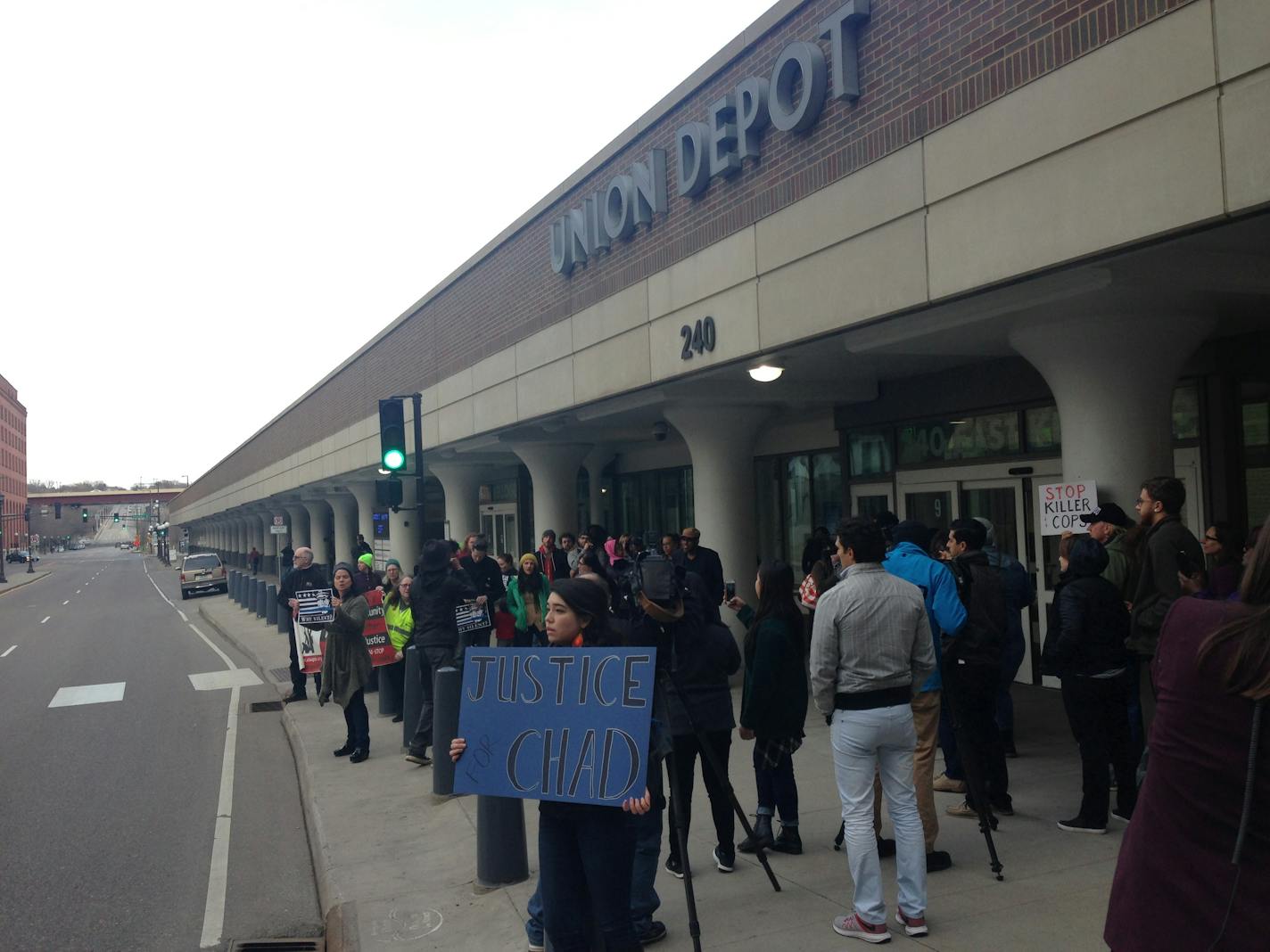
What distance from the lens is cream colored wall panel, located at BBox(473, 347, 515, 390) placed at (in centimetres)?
1633

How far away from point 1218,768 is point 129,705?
15.1 metres

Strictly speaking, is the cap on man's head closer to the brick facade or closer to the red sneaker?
the brick facade

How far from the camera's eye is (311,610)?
12.7 m

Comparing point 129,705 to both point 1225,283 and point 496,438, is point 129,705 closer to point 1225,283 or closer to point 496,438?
point 496,438

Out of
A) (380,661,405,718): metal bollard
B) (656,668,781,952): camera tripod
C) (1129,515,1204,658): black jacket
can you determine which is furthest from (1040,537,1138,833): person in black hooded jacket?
(380,661,405,718): metal bollard

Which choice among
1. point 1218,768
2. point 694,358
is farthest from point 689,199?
point 1218,768

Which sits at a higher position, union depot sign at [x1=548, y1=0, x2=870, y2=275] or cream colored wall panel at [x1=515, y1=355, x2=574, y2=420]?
union depot sign at [x1=548, y1=0, x2=870, y2=275]

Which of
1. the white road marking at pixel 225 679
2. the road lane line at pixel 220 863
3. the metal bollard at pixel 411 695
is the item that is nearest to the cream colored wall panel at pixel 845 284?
the metal bollard at pixel 411 695

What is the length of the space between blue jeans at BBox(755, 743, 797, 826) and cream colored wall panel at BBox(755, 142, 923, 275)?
421cm

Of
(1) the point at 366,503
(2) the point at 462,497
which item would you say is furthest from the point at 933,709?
(1) the point at 366,503

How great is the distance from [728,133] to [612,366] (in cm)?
350

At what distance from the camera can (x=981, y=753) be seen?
6.71 m

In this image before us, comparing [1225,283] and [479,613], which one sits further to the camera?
[479,613]

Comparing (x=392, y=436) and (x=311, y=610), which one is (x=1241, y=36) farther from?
(x=311, y=610)
